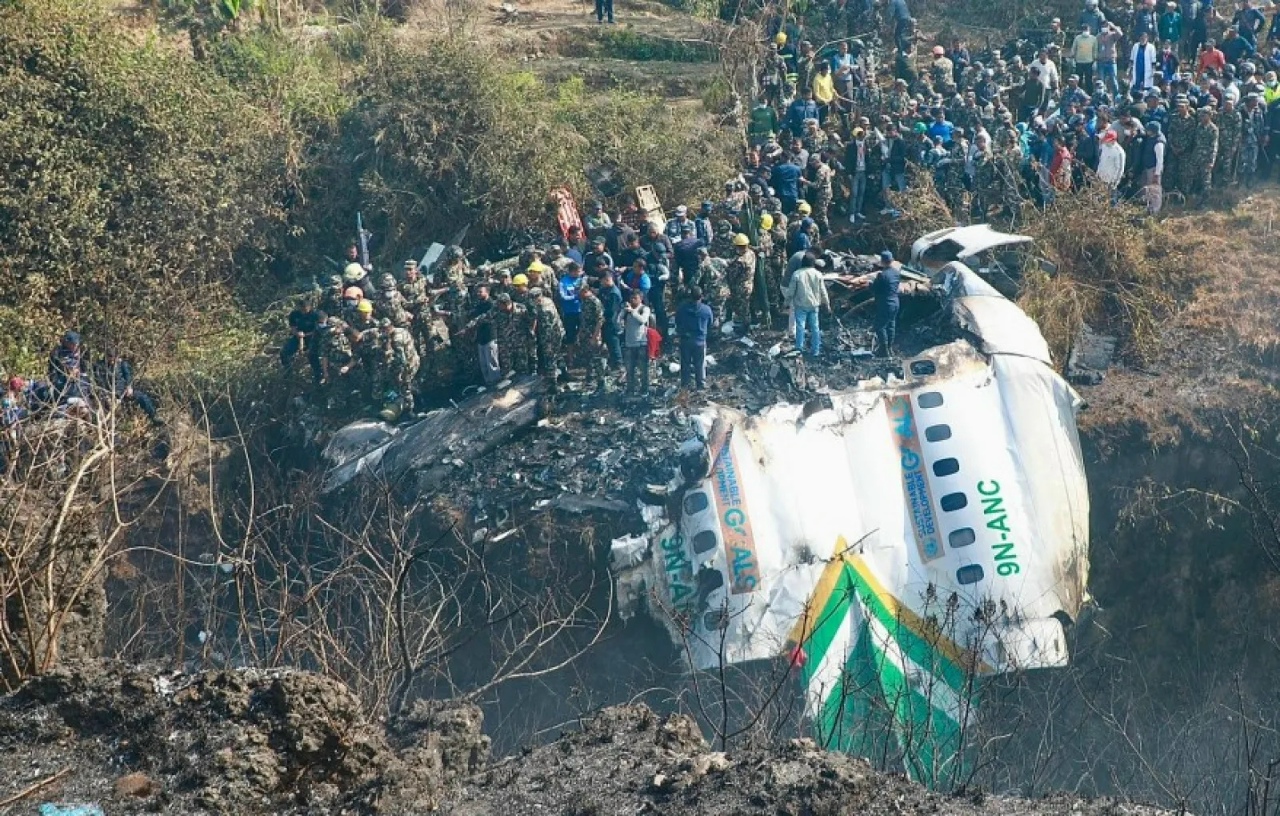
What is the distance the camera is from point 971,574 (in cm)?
2030

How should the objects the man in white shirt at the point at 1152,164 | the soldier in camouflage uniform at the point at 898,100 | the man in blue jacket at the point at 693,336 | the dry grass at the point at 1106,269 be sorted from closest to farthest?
the man in blue jacket at the point at 693,336
the dry grass at the point at 1106,269
the man in white shirt at the point at 1152,164
the soldier in camouflage uniform at the point at 898,100

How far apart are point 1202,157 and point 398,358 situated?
1240 cm

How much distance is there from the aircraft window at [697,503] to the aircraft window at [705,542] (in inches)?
11.0

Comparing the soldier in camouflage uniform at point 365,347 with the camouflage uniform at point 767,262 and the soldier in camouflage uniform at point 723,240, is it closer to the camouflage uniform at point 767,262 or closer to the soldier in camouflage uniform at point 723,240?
the soldier in camouflage uniform at point 723,240

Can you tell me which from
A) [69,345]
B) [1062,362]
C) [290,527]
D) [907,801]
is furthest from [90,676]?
[1062,362]

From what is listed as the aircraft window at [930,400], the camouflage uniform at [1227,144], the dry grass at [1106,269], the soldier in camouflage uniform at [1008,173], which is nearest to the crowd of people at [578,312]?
the aircraft window at [930,400]

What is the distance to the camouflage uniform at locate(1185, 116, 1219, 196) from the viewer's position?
25.6 metres

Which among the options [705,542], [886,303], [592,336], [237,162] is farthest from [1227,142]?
[237,162]

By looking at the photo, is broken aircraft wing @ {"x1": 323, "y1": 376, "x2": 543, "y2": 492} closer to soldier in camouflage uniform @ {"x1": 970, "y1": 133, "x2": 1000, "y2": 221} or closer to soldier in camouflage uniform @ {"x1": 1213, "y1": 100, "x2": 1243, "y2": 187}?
soldier in camouflage uniform @ {"x1": 970, "y1": 133, "x2": 1000, "y2": 221}

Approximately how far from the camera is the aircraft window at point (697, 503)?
20.0 meters

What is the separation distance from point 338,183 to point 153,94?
124 inches

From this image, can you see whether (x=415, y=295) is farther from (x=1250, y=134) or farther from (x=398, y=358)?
(x=1250, y=134)

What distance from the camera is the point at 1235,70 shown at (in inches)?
1099

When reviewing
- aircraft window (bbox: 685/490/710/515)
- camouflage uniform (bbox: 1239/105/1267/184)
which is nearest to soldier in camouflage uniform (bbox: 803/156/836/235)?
aircraft window (bbox: 685/490/710/515)
